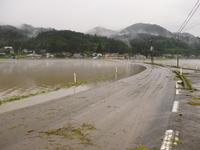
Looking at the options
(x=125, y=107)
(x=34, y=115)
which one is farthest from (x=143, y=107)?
(x=34, y=115)

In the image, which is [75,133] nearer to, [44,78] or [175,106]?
[175,106]

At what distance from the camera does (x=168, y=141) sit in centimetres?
759

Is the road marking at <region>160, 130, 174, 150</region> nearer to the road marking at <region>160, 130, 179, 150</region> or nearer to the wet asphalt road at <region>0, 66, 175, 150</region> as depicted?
the road marking at <region>160, 130, 179, 150</region>

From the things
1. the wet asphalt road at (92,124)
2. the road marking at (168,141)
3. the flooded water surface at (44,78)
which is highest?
the road marking at (168,141)

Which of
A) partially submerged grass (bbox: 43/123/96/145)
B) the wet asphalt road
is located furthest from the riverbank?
partially submerged grass (bbox: 43/123/96/145)

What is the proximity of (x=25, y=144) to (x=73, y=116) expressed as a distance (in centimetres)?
382

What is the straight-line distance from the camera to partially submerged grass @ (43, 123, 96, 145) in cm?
793

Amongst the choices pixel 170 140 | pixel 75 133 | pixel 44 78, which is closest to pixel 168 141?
pixel 170 140

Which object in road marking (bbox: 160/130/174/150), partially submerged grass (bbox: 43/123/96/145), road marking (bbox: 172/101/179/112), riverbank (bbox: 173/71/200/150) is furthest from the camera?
road marking (bbox: 172/101/179/112)

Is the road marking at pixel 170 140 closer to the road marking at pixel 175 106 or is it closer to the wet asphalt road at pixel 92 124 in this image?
the wet asphalt road at pixel 92 124

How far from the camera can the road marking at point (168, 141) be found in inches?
280

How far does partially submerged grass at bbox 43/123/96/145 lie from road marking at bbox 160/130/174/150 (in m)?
1.89

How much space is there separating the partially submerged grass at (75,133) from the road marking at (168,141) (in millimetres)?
1886

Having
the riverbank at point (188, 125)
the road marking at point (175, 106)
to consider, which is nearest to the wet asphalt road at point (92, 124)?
the road marking at point (175, 106)
